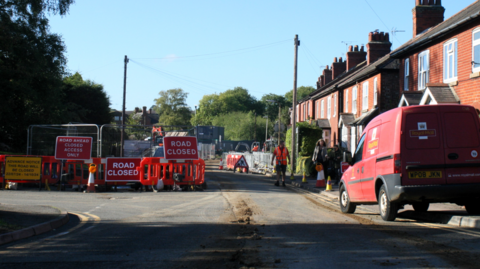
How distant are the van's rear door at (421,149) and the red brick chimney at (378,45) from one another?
23.7 metres

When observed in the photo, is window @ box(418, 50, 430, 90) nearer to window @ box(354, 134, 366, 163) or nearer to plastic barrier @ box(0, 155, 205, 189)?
window @ box(354, 134, 366, 163)

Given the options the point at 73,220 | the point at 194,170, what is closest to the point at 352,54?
the point at 194,170

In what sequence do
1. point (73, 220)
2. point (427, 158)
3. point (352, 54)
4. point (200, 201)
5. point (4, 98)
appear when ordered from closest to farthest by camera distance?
point (427, 158) → point (73, 220) → point (200, 201) → point (4, 98) → point (352, 54)

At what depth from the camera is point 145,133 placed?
21719mm

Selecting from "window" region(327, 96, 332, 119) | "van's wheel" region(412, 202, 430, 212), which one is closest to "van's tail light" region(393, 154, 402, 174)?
"van's wheel" region(412, 202, 430, 212)

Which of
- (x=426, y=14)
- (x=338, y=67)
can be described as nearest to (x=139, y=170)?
(x=426, y=14)

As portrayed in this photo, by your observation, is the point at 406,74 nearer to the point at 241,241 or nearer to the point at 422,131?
the point at 422,131

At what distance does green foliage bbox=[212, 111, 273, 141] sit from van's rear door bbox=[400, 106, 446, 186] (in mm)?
86253

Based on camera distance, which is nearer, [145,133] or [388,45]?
[145,133]

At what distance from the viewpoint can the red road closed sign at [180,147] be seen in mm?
17294

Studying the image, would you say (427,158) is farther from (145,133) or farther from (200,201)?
(145,133)

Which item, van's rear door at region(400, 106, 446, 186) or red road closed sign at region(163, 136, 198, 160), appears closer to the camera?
van's rear door at region(400, 106, 446, 186)

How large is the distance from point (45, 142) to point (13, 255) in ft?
52.3

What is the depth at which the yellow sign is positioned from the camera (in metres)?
17.0
